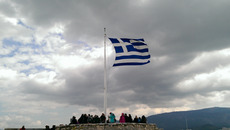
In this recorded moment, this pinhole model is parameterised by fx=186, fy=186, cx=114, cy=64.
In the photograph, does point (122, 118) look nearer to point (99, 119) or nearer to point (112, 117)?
point (112, 117)

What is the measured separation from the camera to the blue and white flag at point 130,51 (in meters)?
22.4

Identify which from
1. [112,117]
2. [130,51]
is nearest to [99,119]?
[112,117]

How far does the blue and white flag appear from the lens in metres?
Answer: 22.4

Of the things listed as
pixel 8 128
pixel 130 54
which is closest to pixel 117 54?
pixel 130 54

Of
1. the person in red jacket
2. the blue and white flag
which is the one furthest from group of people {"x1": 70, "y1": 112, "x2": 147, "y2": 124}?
the blue and white flag

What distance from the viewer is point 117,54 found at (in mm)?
22250

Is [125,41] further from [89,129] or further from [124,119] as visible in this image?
[89,129]

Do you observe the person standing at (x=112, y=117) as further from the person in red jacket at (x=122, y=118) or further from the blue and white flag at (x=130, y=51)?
the blue and white flag at (x=130, y=51)

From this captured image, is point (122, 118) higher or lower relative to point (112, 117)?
lower

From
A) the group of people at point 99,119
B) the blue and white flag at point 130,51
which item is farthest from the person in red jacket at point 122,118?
the blue and white flag at point 130,51

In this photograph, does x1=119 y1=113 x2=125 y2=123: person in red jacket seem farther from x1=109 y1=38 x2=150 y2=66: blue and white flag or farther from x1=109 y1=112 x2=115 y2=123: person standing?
x1=109 y1=38 x2=150 y2=66: blue and white flag

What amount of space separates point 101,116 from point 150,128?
21.2ft

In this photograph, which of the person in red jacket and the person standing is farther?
the person in red jacket

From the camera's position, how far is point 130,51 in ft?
76.1
